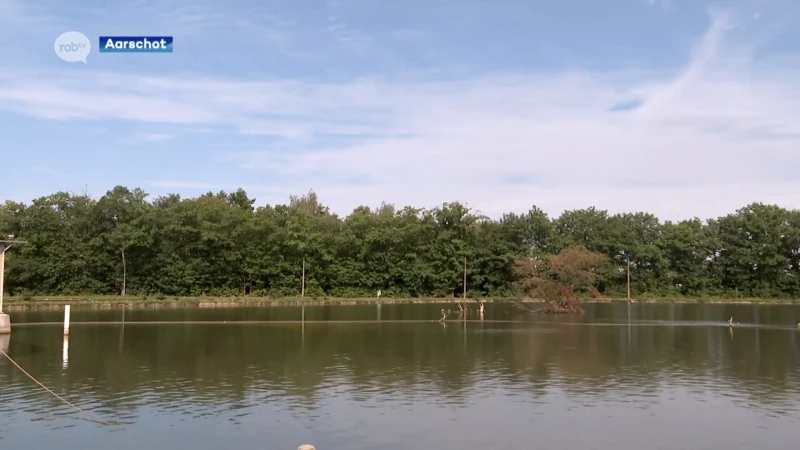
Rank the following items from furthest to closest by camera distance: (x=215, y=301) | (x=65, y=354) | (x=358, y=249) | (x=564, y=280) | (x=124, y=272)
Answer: (x=358, y=249)
(x=124, y=272)
(x=215, y=301)
(x=564, y=280)
(x=65, y=354)

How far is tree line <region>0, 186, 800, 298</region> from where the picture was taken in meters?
62.2

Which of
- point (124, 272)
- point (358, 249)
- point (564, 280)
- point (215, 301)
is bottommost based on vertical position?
point (215, 301)

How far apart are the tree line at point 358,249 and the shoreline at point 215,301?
3587mm

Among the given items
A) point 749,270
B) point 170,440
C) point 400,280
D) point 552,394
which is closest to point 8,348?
point 170,440

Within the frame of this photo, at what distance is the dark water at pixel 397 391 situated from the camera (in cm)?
1236

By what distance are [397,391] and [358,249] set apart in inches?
2148

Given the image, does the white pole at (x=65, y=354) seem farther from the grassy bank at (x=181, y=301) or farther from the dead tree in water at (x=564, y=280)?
the dead tree in water at (x=564, y=280)

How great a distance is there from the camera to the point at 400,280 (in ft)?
235

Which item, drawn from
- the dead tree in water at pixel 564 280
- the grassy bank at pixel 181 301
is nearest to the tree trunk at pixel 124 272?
the grassy bank at pixel 181 301

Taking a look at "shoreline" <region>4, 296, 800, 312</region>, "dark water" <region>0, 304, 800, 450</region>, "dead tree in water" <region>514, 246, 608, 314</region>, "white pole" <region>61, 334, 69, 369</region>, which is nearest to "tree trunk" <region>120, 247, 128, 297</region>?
"shoreline" <region>4, 296, 800, 312</region>

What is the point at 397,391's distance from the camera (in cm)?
1659

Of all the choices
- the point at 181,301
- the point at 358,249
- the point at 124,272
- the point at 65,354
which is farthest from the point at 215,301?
the point at 65,354

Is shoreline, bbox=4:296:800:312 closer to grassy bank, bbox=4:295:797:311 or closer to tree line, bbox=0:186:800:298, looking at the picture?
grassy bank, bbox=4:295:797:311

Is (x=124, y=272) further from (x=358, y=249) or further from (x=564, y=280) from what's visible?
(x=564, y=280)
